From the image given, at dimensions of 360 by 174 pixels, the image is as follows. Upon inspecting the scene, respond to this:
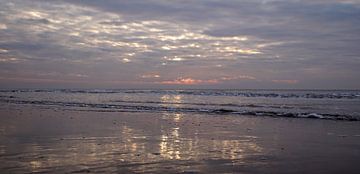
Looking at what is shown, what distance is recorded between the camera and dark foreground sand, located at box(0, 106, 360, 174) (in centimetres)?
795

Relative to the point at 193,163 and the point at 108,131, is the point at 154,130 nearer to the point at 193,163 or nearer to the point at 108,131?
the point at 108,131

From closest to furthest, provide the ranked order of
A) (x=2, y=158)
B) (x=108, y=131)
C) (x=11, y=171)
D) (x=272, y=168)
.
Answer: (x=11, y=171) < (x=272, y=168) < (x=2, y=158) < (x=108, y=131)

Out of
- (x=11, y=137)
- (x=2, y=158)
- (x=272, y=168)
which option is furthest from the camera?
(x=11, y=137)

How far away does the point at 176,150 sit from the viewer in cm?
1019

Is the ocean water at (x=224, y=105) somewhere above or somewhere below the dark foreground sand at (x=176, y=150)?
above

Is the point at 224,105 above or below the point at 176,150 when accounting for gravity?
above

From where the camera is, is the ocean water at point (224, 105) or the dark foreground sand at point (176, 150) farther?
the ocean water at point (224, 105)

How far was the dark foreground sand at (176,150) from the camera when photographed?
7945 mm

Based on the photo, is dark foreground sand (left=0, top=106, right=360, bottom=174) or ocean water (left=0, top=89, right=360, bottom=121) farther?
ocean water (left=0, top=89, right=360, bottom=121)

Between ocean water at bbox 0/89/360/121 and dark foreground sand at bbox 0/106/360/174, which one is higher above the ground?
ocean water at bbox 0/89/360/121

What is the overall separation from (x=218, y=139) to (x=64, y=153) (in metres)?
5.21

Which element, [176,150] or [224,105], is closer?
[176,150]

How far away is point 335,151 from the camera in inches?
404

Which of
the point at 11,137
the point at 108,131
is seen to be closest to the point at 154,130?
the point at 108,131
